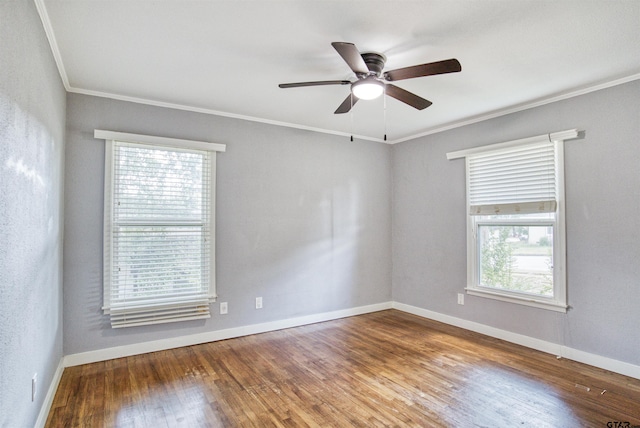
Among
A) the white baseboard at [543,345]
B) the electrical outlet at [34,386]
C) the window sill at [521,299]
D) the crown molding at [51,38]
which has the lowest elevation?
the white baseboard at [543,345]

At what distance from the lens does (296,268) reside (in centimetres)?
434

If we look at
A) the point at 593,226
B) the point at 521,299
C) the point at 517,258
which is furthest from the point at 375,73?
the point at 521,299

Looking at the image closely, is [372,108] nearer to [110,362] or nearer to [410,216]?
[410,216]

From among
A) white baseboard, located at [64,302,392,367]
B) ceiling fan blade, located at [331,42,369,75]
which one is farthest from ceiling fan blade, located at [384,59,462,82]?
white baseboard, located at [64,302,392,367]

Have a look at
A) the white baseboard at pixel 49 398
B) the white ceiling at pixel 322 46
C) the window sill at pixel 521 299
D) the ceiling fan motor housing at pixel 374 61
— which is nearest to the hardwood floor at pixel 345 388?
the white baseboard at pixel 49 398

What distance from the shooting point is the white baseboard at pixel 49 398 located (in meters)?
2.13

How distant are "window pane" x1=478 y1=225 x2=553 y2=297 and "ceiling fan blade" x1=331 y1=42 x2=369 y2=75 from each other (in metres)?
2.62

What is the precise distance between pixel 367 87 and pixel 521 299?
2.83 metres

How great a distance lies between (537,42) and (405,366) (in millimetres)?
2763

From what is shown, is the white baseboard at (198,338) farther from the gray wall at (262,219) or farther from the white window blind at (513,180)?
the white window blind at (513,180)

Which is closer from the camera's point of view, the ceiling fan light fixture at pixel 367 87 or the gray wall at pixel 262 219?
the ceiling fan light fixture at pixel 367 87

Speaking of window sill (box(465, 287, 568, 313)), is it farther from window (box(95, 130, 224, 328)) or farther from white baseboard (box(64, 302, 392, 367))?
window (box(95, 130, 224, 328))

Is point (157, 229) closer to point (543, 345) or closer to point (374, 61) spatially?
point (374, 61)

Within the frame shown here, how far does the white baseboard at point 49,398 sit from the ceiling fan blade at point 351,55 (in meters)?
2.84
